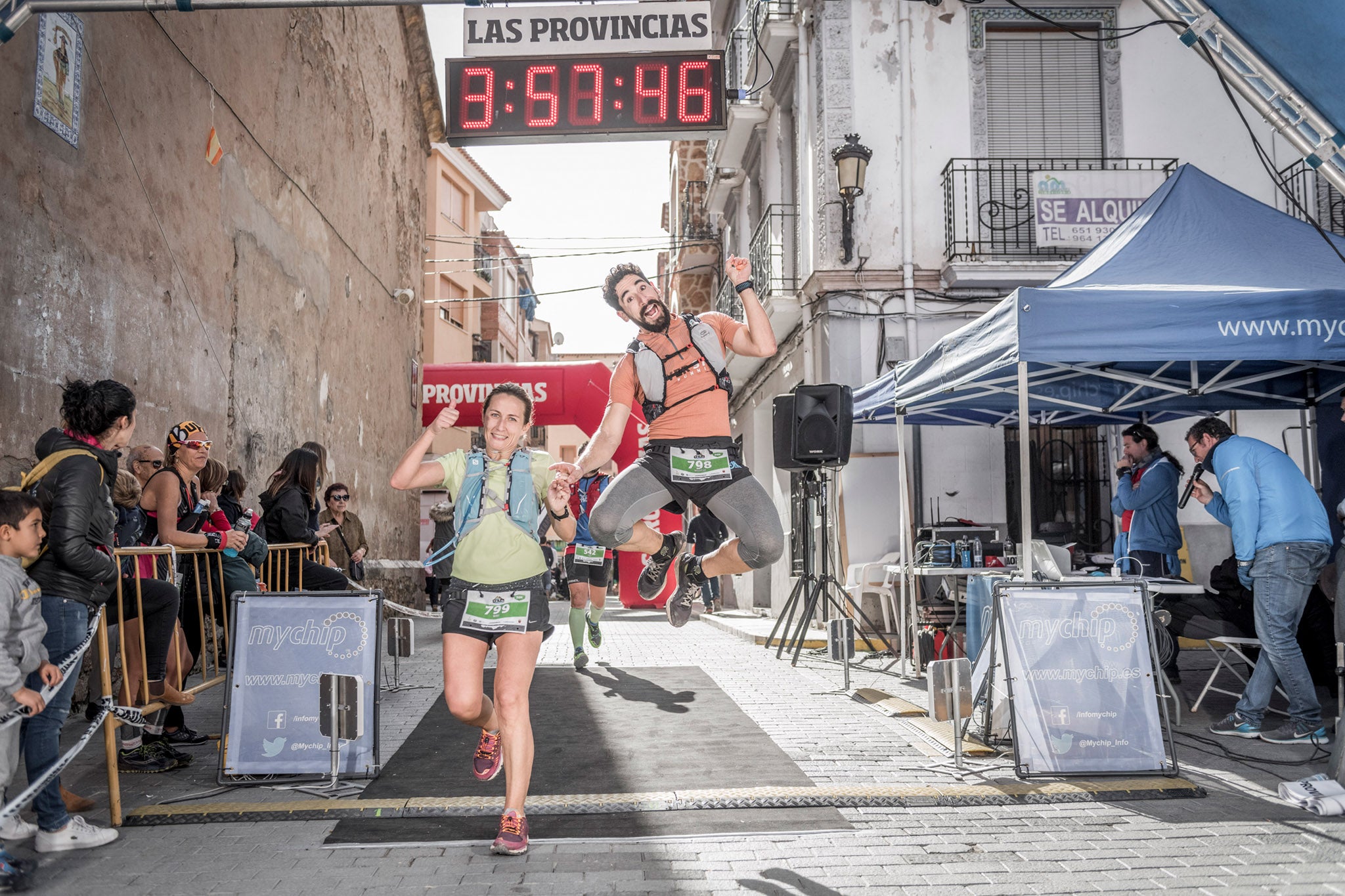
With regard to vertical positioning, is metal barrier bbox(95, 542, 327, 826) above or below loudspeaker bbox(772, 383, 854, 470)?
below

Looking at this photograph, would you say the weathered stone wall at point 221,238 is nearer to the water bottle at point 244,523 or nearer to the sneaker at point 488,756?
the water bottle at point 244,523

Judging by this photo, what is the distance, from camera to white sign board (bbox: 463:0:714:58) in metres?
9.06

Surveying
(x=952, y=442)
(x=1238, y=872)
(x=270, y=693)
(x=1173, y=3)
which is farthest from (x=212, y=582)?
(x=952, y=442)

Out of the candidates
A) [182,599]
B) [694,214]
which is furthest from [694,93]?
[694,214]

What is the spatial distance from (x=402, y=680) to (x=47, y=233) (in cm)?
450

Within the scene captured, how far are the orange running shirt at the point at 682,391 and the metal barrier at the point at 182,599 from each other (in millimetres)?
2434

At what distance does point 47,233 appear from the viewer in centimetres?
697

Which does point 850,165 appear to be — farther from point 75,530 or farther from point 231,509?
point 75,530

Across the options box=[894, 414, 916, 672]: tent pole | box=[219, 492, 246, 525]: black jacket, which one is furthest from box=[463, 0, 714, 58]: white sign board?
box=[219, 492, 246, 525]: black jacket

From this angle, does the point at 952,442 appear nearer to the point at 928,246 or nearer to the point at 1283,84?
the point at 928,246

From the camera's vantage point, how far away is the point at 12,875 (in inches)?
148

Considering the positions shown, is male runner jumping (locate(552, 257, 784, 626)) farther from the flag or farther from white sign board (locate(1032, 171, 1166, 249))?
white sign board (locate(1032, 171, 1166, 249))

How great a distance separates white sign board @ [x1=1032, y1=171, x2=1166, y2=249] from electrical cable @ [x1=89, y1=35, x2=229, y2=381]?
30.1 ft

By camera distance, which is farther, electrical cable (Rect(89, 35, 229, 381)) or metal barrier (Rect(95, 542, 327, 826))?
electrical cable (Rect(89, 35, 229, 381))
